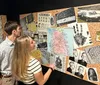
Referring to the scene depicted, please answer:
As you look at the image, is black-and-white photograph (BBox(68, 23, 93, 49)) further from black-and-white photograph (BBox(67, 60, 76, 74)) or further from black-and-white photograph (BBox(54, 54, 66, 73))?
black-and-white photograph (BBox(54, 54, 66, 73))

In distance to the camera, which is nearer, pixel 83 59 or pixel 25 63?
pixel 25 63

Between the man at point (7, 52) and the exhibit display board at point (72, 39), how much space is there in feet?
1.35

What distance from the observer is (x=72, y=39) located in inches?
103

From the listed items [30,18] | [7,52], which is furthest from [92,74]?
[30,18]

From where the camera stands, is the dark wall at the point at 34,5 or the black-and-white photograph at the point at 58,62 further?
the black-and-white photograph at the point at 58,62

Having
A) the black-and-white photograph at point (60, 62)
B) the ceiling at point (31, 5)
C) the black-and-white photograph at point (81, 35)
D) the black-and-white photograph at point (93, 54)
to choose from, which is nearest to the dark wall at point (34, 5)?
the ceiling at point (31, 5)

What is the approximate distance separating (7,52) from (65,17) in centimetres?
90

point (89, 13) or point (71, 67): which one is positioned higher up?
point (89, 13)

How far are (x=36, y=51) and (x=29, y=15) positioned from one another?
1.91ft

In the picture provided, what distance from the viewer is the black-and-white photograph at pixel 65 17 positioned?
2592 mm

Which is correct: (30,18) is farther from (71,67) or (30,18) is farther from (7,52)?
(71,67)

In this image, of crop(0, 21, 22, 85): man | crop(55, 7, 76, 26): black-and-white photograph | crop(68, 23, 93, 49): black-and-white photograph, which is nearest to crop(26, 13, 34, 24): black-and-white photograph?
crop(0, 21, 22, 85): man

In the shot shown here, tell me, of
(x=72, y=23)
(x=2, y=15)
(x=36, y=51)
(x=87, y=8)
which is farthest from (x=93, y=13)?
(x=2, y=15)

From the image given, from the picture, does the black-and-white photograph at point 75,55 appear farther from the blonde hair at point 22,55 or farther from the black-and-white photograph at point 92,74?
the blonde hair at point 22,55
